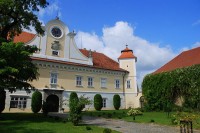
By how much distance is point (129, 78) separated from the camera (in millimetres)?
38469

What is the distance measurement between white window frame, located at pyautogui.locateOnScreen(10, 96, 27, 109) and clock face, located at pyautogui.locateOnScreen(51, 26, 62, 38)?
32.2ft

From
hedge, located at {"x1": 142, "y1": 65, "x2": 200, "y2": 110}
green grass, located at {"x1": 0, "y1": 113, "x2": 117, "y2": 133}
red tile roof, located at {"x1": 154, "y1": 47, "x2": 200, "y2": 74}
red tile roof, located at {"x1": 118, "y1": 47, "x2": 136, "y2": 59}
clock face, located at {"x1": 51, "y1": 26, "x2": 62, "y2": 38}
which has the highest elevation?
clock face, located at {"x1": 51, "y1": 26, "x2": 62, "y2": 38}

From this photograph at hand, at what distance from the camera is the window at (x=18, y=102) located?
1062 inches

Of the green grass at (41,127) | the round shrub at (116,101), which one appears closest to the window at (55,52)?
the round shrub at (116,101)

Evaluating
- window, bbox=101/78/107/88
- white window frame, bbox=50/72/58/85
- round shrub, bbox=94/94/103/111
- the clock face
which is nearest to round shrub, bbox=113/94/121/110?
window, bbox=101/78/107/88

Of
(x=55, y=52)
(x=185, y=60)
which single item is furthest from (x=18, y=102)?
(x=185, y=60)

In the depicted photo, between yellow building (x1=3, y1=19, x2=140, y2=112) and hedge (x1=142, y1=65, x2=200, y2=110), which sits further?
yellow building (x1=3, y1=19, x2=140, y2=112)

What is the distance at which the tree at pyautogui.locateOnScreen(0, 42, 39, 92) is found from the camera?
15625 millimetres

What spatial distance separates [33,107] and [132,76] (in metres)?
17.7

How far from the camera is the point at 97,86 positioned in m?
34.9

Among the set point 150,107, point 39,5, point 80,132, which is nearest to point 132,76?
point 150,107

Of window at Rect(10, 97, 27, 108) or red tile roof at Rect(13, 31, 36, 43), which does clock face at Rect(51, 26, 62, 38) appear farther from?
window at Rect(10, 97, 27, 108)

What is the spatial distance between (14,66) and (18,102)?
12503 mm

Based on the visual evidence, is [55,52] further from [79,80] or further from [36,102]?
[36,102]
